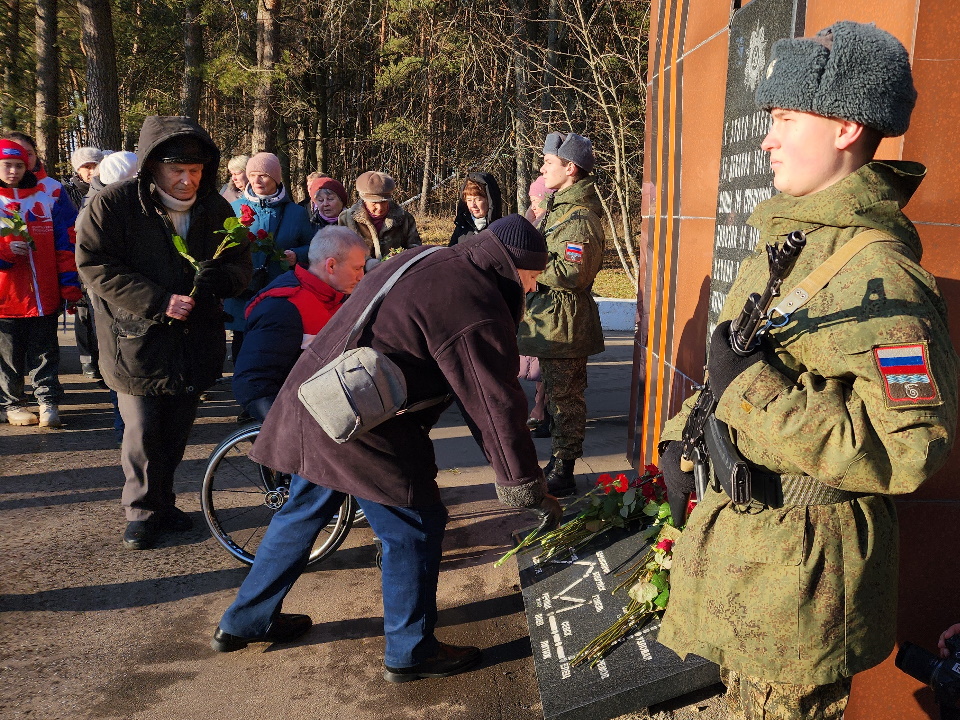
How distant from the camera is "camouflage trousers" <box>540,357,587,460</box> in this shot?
197 inches

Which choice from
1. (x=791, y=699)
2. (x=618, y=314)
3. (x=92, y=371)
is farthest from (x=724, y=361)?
(x=618, y=314)

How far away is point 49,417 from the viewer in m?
6.31

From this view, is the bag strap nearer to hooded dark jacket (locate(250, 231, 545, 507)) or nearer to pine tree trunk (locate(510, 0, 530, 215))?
hooded dark jacket (locate(250, 231, 545, 507))

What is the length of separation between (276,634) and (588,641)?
4.14 ft

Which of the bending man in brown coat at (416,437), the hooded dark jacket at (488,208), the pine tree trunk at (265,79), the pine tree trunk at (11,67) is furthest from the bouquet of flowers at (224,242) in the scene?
the pine tree trunk at (11,67)

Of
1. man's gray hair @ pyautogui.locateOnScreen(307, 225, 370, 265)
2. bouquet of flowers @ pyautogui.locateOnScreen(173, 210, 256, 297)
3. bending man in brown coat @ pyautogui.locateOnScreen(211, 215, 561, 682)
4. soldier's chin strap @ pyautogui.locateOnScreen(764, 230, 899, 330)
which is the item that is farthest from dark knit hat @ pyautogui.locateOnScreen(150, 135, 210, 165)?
soldier's chin strap @ pyautogui.locateOnScreen(764, 230, 899, 330)

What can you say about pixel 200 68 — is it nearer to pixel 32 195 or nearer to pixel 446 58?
pixel 446 58

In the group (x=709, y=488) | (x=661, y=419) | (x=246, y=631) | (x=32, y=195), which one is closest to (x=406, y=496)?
(x=246, y=631)

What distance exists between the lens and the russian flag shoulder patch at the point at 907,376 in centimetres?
155

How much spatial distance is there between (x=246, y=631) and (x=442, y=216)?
1912cm

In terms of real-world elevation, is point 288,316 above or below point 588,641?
above

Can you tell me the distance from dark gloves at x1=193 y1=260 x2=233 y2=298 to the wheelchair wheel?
→ 0.72 meters

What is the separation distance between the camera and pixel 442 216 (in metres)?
21.8

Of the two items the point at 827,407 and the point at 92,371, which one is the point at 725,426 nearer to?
the point at 827,407
